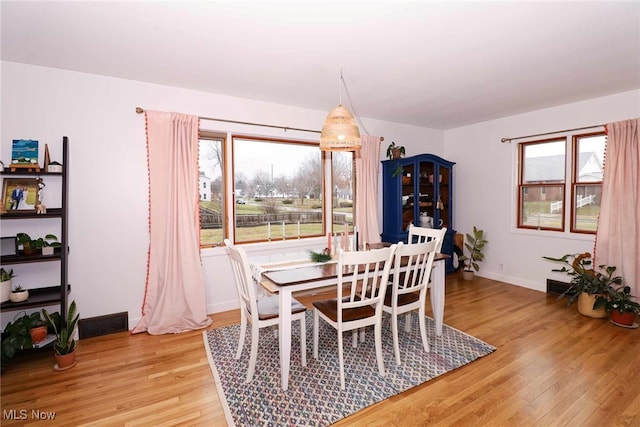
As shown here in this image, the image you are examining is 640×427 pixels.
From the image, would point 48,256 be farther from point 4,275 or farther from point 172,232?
point 172,232

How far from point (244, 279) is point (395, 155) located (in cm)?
318

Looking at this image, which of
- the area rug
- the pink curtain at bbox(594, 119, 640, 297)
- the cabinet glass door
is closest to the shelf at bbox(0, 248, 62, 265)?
the area rug

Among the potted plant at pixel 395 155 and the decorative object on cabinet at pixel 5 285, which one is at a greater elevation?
the potted plant at pixel 395 155

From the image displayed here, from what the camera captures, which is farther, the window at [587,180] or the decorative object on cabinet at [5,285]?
the window at [587,180]

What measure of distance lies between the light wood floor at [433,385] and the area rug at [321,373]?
0.09m

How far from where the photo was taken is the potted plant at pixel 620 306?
308 cm

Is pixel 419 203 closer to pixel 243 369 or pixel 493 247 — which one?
pixel 493 247

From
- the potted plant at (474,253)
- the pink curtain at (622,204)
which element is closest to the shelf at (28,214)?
the potted plant at (474,253)

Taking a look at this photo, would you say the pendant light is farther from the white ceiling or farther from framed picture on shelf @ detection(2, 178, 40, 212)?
framed picture on shelf @ detection(2, 178, 40, 212)

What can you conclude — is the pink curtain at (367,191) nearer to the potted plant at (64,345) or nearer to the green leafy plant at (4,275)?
the potted plant at (64,345)

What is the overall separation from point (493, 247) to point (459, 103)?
2352 mm

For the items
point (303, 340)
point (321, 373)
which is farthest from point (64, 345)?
point (321, 373)

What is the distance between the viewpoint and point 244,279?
224cm

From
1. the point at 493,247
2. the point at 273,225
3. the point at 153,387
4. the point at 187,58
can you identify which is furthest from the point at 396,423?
the point at 493,247
